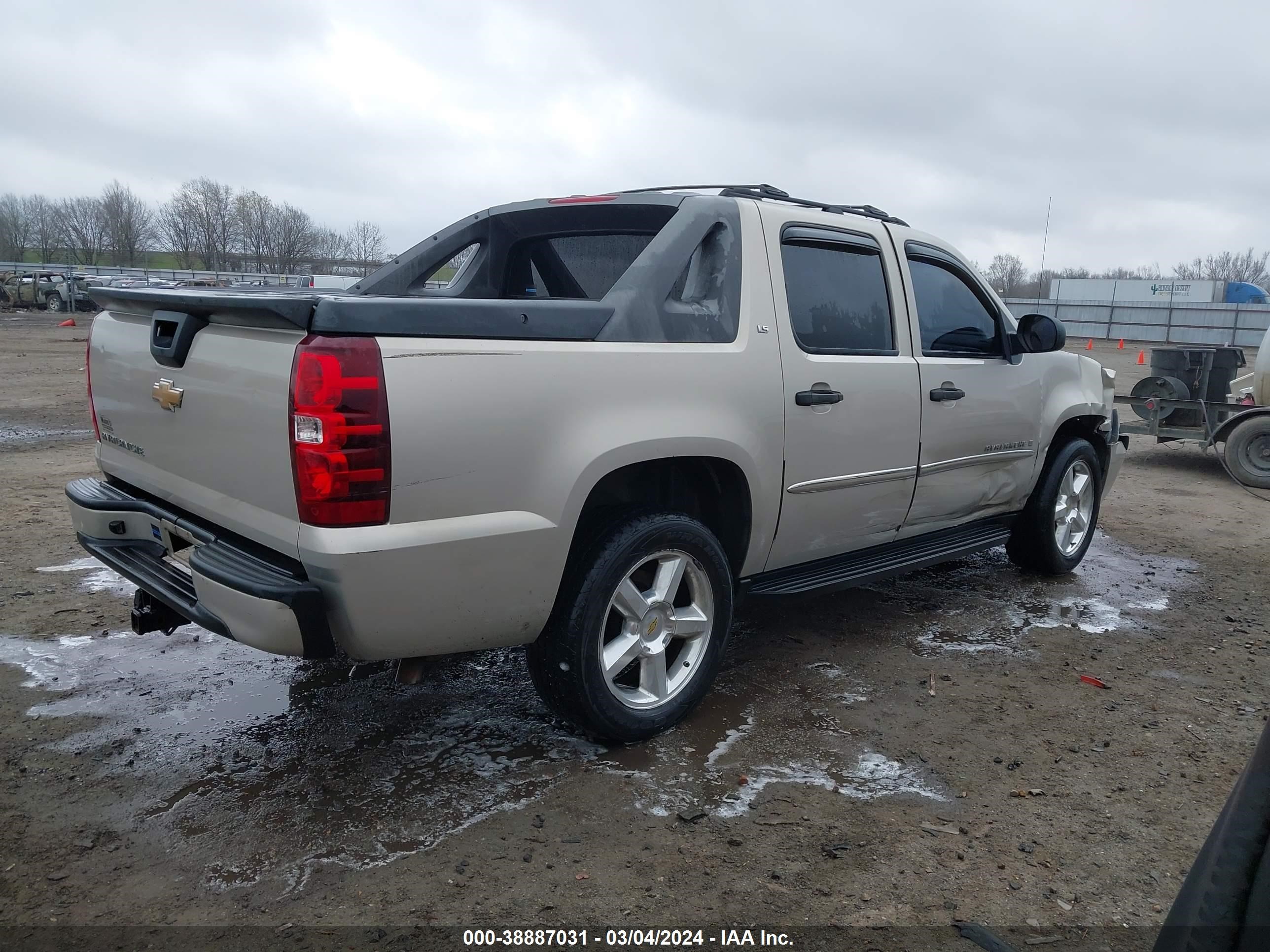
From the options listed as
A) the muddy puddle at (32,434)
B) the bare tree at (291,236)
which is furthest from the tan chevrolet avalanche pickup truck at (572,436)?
the bare tree at (291,236)

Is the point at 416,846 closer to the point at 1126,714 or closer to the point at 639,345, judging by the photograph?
the point at 639,345

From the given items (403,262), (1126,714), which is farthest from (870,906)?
(403,262)

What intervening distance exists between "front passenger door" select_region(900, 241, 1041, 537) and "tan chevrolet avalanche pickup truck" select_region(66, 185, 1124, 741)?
0.07 feet

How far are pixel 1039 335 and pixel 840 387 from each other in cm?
157

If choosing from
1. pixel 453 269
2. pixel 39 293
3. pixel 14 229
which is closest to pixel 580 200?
pixel 453 269

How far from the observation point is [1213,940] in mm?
1401

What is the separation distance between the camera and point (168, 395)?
3.07 metres

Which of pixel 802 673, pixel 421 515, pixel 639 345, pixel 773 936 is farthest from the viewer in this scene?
pixel 802 673

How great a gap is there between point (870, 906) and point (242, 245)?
66483 millimetres

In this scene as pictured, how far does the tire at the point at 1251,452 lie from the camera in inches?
358

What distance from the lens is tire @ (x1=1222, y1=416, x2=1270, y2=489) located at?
9102 mm

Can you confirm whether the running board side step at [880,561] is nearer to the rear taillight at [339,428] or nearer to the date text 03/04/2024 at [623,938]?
the date text 03/04/2024 at [623,938]

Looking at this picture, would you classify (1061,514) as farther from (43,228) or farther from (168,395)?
(43,228)

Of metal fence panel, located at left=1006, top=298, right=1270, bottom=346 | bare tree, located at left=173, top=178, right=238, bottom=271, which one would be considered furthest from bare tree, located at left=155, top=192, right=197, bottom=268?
metal fence panel, located at left=1006, top=298, right=1270, bottom=346
